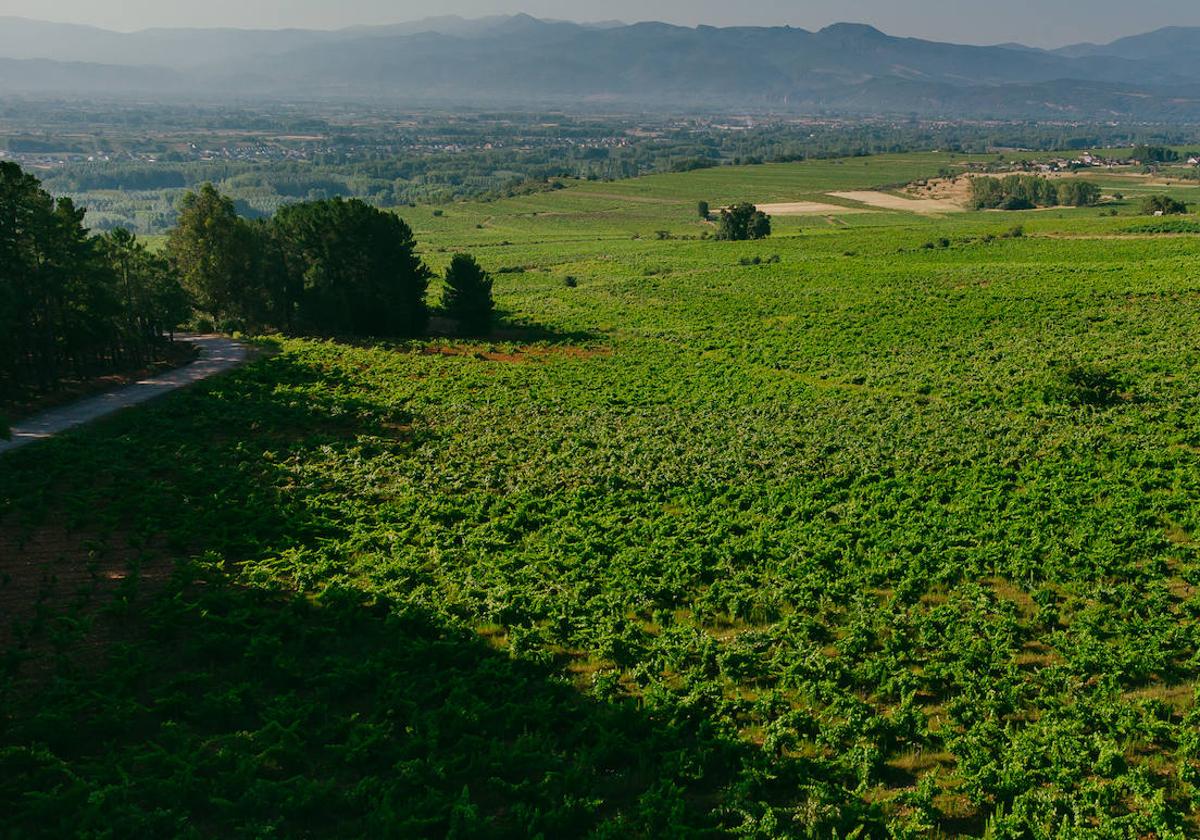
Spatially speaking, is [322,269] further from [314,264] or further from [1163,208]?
[1163,208]

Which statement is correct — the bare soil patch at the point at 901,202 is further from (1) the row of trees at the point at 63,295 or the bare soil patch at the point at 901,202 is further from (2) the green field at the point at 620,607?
(1) the row of trees at the point at 63,295

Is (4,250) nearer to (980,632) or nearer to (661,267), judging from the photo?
(980,632)

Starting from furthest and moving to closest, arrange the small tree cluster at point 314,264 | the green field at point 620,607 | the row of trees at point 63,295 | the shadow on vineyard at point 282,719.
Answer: the small tree cluster at point 314,264, the row of trees at point 63,295, the green field at point 620,607, the shadow on vineyard at point 282,719

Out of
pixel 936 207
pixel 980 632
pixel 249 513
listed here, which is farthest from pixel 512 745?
pixel 936 207

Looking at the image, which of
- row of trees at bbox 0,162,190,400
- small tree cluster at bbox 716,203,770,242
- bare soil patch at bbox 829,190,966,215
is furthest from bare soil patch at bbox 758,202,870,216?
row of trees at bbox 0,162,190,400

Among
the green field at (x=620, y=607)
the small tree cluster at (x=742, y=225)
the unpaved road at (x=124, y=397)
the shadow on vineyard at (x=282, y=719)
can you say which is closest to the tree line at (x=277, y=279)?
the unpaved road at (x=124, y=397)
